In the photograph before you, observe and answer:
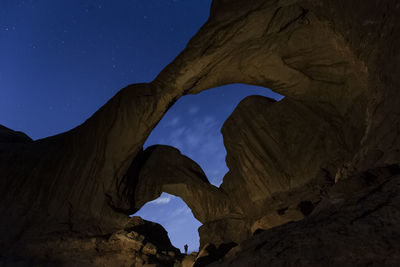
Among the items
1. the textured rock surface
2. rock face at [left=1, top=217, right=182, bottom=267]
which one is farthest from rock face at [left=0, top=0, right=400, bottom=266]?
the textured rock surface

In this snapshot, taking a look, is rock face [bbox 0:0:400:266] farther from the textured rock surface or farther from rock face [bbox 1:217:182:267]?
the textured rock surface

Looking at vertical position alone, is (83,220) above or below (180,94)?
below

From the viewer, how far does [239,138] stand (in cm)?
966

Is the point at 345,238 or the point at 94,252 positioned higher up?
the point at 94,252

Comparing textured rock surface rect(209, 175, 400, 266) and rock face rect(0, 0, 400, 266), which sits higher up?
rock face rect(0, 0, 400, 266)

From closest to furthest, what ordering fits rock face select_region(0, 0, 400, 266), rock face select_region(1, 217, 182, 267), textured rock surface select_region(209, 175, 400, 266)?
textured rock surface select_region(209, 175, 400, 266) → rock face select_region(0, 0, 400, 266) → rock face select_region(1, 217, 182, 267)

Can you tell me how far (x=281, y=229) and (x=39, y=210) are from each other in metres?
6.43

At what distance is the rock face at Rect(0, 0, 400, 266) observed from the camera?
5.02 metres

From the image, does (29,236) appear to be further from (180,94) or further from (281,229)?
(281,229)

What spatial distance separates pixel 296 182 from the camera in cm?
811

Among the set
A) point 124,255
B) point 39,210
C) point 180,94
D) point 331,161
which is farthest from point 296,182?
point 39,210

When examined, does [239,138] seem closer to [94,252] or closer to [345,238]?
[94,252]

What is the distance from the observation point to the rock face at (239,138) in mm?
5020

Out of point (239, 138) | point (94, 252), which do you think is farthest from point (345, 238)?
point (239, 138)
